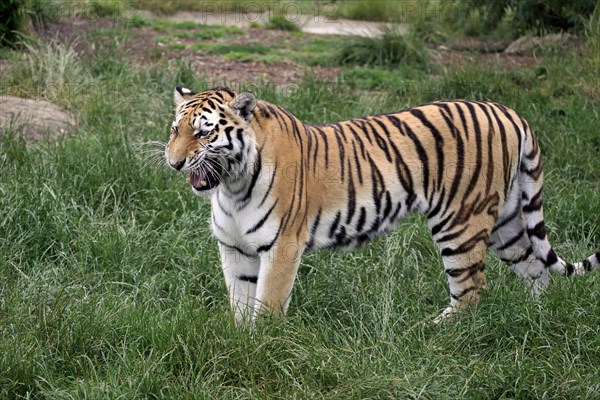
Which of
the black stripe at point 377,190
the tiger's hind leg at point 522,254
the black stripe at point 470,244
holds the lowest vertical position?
the tiger's hind leg at point 522,254

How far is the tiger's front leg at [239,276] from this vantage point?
4180mm

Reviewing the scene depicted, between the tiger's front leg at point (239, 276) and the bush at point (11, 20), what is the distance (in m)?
5.05

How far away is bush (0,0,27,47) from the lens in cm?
838

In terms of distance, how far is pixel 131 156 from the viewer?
18.8 ft

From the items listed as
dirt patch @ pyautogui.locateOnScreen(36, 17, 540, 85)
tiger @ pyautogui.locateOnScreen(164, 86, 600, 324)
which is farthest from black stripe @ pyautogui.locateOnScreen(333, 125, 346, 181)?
dirt patch @ pyautogui.locateOnScreen(36, 17, 540, 85)

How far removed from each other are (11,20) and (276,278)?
560 cm

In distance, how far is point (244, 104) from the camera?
3.92m

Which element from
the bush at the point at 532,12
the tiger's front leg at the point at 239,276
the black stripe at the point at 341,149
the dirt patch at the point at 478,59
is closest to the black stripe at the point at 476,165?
the black stripe at the point at 341,149

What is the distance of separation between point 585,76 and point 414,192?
12.8ft

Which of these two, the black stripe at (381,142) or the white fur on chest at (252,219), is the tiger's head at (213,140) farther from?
the black stripe at (381,142)

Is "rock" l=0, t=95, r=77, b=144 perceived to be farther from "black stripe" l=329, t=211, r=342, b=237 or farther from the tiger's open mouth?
Result: "black stripe" l=329, t=211, r=342, b=237

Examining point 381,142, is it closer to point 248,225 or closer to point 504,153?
point 504,153

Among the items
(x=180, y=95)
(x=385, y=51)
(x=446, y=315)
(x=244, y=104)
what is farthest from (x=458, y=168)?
(x=385, y=51)

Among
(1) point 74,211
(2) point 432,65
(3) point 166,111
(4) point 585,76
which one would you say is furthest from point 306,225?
(2) point 432,65
